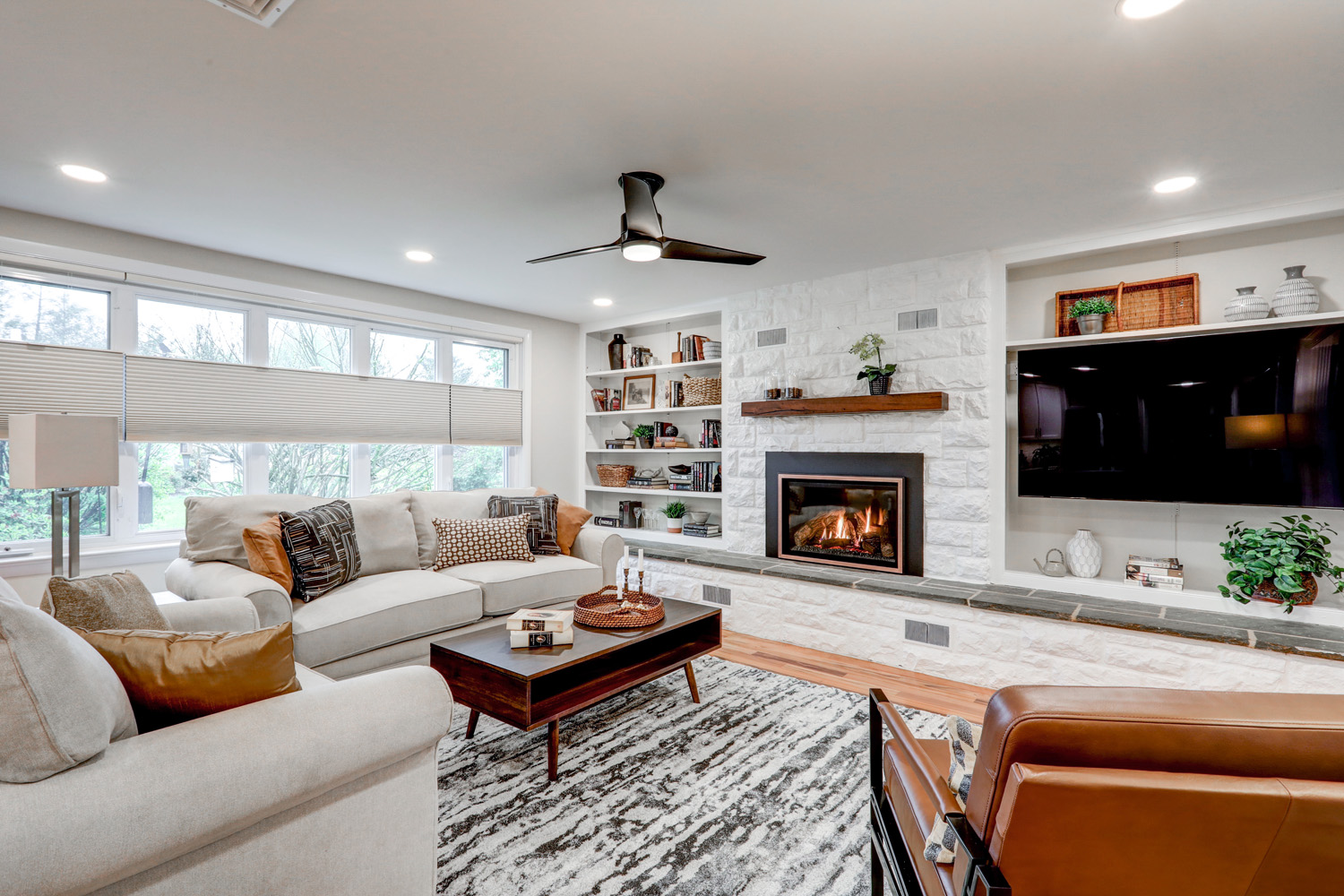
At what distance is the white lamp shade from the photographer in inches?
95.3

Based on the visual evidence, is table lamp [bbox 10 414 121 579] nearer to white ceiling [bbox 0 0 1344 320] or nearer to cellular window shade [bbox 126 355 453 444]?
cellular window shade [bbox 126 355 453 444]

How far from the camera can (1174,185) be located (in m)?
2.72

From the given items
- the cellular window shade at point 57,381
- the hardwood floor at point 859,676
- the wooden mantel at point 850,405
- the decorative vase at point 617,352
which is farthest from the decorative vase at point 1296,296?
the cellular window shade at point 57,381

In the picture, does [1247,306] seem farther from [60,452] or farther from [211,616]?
[60,452]

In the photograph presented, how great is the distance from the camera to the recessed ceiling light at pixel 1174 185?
266 cm

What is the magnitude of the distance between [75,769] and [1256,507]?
4347 mm

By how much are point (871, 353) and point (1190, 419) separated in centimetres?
162

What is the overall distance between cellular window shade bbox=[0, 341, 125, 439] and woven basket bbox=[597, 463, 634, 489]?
330 cm

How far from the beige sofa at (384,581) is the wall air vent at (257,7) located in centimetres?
200

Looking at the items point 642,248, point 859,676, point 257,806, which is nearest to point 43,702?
point 257,806

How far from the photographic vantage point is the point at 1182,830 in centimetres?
83

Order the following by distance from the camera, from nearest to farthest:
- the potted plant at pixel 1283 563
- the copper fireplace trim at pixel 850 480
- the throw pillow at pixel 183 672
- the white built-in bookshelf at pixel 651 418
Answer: the throw pillow at pixel 183 672, the potted plant at pixel 1283 563, the copper fireplace trim at pixel 850 480, the white built-in bookshelf at pixel 651 418

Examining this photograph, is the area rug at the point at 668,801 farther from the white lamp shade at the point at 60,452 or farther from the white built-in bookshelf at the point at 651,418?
the white built-in bookshelf at the point at 651,418

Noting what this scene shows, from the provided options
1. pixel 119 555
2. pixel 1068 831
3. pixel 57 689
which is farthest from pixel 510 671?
pixel 119 555
